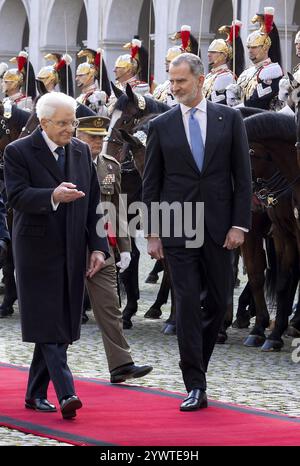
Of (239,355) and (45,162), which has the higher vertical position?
(45,162)

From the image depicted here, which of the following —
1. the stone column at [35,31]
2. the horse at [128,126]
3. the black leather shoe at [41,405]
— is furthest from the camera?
the stone column at [35,31]

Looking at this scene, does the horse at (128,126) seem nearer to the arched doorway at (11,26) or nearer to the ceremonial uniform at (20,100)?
the ceremonial uniform at (20,100)

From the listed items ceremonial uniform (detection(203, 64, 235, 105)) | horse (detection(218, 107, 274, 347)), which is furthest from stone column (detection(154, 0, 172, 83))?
horse (detection(218, 107, 274, 347))

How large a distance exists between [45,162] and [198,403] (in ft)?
4.52

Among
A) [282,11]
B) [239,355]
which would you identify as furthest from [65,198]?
[282,11]

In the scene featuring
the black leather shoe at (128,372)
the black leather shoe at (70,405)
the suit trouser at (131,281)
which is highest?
the black leather shoe at (70,405)

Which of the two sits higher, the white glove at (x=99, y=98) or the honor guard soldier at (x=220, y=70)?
the honor guard soldier at (x=220, y=70)

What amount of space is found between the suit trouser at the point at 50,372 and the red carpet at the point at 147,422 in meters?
0.12

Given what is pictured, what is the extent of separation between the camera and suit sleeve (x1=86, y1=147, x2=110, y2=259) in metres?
7.57

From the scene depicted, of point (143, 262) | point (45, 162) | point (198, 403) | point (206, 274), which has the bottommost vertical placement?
point (143, 262)

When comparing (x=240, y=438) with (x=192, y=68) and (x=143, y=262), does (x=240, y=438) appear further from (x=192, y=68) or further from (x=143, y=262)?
(x=143, y=262)

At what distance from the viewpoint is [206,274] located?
25.4 feet

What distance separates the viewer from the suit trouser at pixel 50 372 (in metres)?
7.29

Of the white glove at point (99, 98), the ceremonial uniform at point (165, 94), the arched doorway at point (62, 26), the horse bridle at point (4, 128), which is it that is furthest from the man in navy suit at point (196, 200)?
the arched doorway at point (62, 26)
